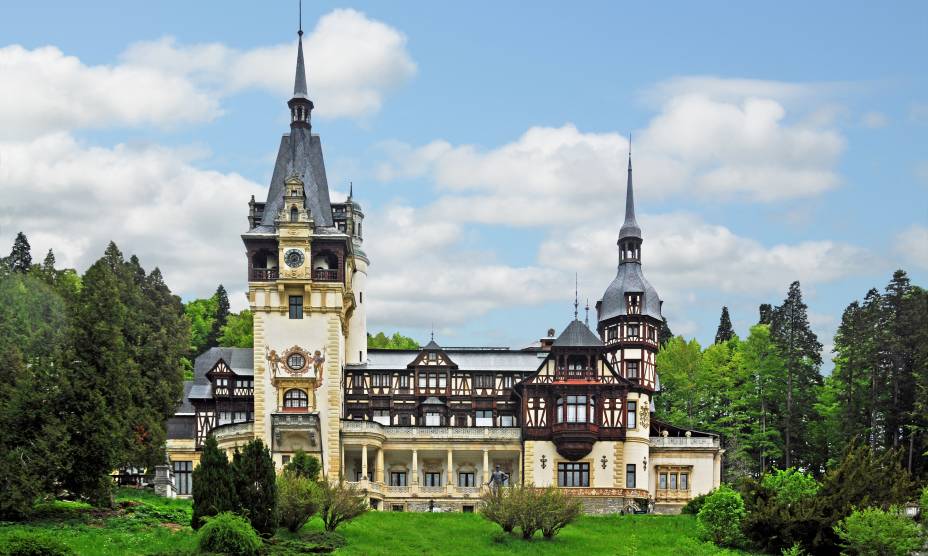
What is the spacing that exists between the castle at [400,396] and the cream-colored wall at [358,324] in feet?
0.35

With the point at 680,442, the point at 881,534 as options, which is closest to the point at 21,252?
the point at 680,442

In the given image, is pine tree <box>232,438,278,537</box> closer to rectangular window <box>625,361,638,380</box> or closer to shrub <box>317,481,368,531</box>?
shrub <box>317,481,368,531</box>

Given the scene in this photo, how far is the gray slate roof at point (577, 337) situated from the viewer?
7938 centimetres

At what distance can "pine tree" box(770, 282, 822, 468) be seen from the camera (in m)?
86.9

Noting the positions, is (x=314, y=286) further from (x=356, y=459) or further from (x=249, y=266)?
(x=356, y=459)

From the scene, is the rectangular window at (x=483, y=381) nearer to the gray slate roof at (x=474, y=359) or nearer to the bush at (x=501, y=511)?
the gray slate roof at (x=474, y=359)

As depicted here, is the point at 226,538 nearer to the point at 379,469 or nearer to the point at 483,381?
the point at 379,469

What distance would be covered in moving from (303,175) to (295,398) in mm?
14224

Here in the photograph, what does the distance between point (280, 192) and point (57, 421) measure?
2950 centimetres

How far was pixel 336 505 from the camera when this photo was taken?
5575 cm

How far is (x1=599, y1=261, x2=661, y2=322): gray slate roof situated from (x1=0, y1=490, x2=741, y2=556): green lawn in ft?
77.1

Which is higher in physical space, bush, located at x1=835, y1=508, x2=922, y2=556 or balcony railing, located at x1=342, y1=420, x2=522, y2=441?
balcony railing, located at x1=342, y1=420, x2=522, y2=441

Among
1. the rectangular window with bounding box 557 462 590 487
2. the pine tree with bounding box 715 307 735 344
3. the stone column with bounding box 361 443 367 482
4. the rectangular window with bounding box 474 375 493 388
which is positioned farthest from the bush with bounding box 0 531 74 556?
the pine tree with bounding box 715 307 735 344

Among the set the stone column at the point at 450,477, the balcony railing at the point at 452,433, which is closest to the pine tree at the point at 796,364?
the balcony railing at the point at 452,433
